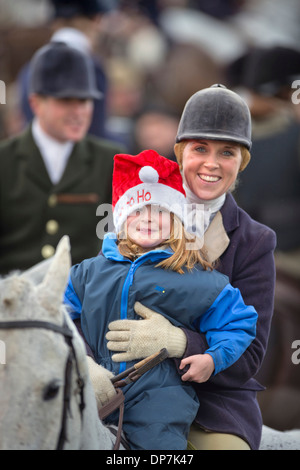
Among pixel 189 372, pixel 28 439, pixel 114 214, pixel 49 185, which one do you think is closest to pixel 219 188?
pixel 114 214

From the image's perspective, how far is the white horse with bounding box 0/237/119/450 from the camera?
2.24 metres

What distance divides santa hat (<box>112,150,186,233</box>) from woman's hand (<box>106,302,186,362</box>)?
1.18 feet

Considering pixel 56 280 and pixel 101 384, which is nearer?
pixel 56 280

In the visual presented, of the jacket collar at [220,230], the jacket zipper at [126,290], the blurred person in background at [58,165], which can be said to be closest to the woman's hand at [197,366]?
the jacket zipper at [126,290]

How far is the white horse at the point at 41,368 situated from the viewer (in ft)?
7.34

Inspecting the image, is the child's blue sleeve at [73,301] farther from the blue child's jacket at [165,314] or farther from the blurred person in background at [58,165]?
the blurred person in background at [58,165]

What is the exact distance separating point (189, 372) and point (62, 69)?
9.82 ft

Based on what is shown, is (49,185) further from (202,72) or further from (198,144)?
(202,72)

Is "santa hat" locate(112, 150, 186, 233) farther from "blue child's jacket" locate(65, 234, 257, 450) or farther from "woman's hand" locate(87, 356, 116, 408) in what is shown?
"woman's hand" locate(87, 356, 116, 408)

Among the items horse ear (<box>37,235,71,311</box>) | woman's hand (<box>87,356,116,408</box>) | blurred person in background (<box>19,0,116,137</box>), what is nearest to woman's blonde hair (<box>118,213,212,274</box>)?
woman's hand (<box>87,356,116,408</box>)

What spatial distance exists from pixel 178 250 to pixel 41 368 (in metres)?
0.74

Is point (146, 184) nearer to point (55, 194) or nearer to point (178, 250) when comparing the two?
point (178, 250)

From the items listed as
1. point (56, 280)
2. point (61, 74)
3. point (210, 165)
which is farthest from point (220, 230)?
point (61, 74)

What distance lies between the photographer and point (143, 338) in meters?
2.79
